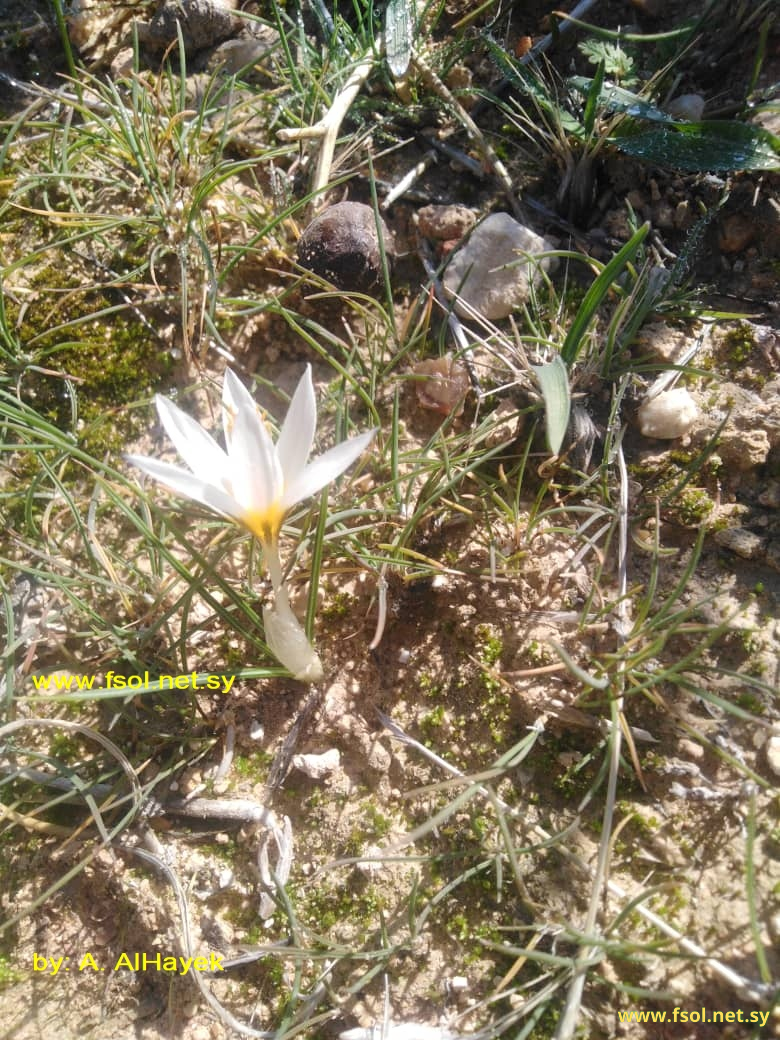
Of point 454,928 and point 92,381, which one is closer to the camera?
point 454,928

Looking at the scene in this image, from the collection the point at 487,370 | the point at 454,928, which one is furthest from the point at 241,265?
the point at 454,928

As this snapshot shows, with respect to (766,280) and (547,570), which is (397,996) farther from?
(766,280)

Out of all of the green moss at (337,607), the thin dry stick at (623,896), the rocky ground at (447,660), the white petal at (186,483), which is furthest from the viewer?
the green moss at (337,607)

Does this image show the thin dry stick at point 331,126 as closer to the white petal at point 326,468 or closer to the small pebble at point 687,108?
the small pebble at point 687,108

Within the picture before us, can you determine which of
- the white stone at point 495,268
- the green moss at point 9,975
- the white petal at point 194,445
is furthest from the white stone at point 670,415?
the green moss at point 9,975

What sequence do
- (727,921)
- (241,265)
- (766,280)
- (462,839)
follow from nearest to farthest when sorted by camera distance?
(727,921), (462,839), (766,280), (241,265)

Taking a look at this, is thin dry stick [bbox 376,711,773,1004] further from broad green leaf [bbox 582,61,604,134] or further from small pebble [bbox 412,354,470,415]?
broad green leaf [bbox 582,61,604,134]

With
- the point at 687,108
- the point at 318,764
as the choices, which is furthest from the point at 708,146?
the point at 318,764

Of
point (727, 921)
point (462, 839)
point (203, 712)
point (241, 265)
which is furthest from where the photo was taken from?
Answer: point (241, 265)
